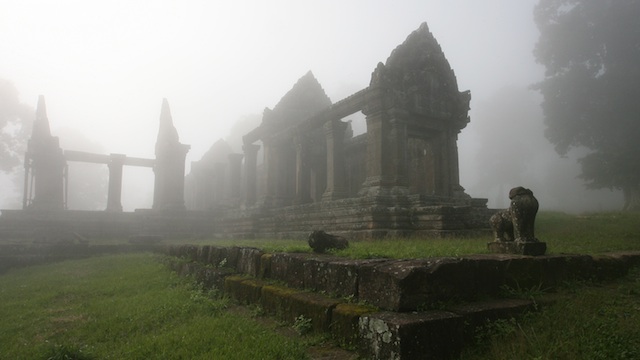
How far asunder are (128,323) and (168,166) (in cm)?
2006

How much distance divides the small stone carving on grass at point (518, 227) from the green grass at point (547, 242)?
279 mm

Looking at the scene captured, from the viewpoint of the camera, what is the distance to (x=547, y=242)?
6562 mm

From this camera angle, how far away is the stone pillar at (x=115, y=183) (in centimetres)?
2622

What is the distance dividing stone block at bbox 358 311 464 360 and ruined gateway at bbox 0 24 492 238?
227 inches

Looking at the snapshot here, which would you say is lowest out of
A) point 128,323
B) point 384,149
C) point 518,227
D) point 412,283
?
point 128,323

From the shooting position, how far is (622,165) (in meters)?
22.2

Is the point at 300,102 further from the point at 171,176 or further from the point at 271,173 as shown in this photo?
the point at 171,176

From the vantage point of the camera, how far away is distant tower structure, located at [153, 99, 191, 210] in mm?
23047

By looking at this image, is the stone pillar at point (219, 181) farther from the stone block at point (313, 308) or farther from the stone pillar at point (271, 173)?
the stone block at point (313, 308)

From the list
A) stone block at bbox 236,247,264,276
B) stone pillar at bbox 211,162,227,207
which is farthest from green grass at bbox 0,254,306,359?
stone pillar at bbox 211,162,227,207

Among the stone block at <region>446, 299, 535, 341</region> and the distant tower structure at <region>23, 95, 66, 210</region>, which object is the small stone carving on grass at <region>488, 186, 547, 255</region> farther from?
the distant tower structure at <region>23, 95, 66, 210</region>

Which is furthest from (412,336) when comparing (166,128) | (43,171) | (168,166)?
(43,171)

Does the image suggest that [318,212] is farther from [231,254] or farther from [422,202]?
[231,254]

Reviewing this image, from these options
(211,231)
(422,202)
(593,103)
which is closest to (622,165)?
(593,103)
